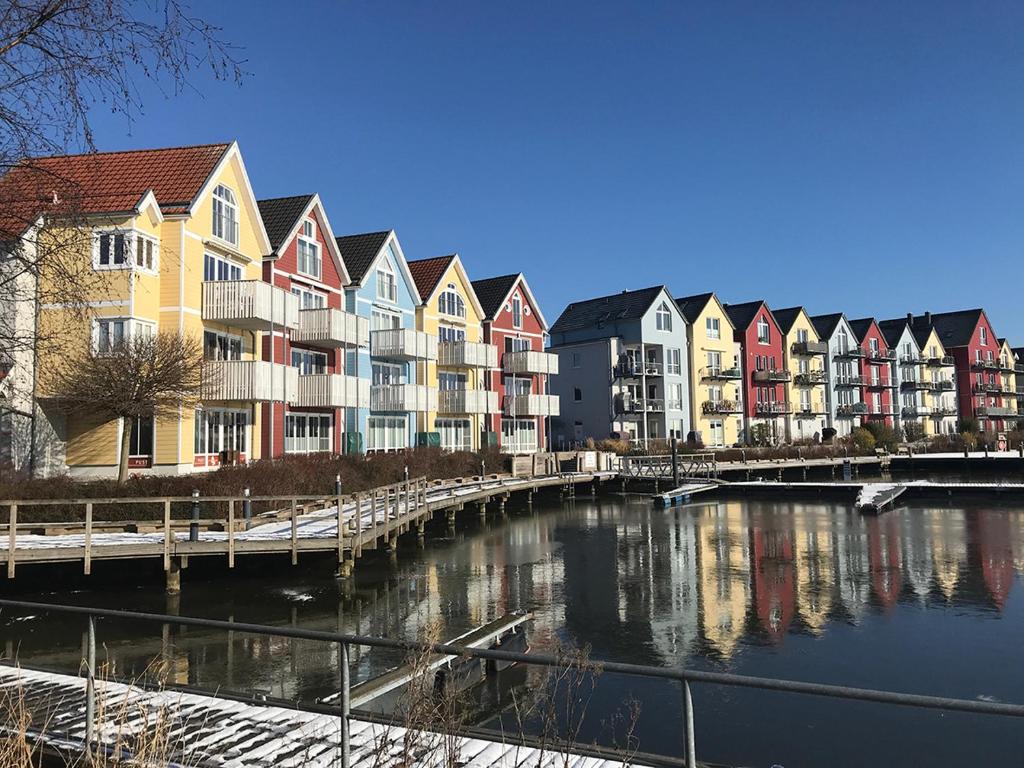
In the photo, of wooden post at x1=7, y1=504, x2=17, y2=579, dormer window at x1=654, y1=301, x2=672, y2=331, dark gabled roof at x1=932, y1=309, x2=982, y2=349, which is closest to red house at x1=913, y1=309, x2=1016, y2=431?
dark gabled roof at x1=932, y1=309, x2=982, y2=349

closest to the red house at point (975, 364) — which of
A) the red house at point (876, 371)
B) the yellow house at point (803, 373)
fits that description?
the red house at point (876, 371)

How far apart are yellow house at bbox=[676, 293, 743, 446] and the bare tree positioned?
152 ft

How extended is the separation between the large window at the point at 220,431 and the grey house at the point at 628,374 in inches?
1347

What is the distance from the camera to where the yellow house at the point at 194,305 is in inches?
1061

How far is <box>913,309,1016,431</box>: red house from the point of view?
9038 cm

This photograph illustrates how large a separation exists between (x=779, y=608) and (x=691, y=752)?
13.1m

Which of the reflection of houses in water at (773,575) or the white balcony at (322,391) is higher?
the white balcony at (322,391)

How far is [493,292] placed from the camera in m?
53.7

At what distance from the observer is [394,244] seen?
43.4 m

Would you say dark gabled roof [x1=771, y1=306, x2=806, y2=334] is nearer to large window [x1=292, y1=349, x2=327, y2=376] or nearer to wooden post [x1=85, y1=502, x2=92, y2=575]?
large window [x1=292, y1=349, x2=327, y2=376]

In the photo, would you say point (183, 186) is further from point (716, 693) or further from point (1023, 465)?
point (1023, 465)

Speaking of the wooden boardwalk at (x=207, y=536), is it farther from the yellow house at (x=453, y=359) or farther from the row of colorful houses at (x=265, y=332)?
the yellow house at (x=453, y=359)

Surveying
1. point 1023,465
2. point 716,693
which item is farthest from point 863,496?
point 716,693

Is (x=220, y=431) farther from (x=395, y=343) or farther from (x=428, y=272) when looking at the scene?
(x=428, y=272)
